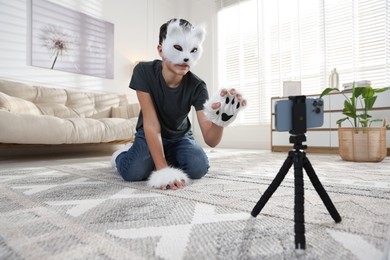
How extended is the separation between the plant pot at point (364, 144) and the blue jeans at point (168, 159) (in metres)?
1.54

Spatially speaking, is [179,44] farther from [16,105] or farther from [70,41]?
[70,41]

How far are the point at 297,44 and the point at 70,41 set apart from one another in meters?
3.12

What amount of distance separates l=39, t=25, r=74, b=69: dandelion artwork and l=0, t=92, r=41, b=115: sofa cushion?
825 millimetres

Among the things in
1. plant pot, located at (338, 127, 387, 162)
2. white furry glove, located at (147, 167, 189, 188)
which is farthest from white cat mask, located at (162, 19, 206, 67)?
plant pot, located at (338, 127, 387, 162)

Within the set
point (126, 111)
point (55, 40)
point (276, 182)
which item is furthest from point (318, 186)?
point (55, 40)

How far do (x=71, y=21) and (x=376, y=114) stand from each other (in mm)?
3781

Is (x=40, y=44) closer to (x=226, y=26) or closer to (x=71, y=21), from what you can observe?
(x=71, y=21)

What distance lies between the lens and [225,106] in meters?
0.84

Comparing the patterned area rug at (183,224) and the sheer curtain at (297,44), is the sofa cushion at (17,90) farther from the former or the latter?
the sheer curtain at (297,44)

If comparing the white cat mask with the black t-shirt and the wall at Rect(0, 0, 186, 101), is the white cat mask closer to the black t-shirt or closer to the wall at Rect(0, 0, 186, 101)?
the black t-shirt

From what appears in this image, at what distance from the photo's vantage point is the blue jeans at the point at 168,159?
1.25m

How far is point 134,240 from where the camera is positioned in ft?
Answer: 1.80

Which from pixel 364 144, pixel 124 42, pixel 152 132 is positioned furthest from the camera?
pixel 124 42

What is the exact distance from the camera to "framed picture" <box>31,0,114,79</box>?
311cm
